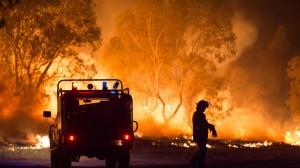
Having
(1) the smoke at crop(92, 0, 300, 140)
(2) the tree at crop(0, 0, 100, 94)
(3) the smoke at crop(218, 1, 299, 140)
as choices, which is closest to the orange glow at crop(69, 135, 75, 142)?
(2) the tree at crop(0, 0, 100, 94)

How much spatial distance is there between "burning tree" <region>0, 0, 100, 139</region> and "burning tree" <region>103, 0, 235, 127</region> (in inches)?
299

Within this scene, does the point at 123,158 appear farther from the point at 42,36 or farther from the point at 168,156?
the point at 42,36

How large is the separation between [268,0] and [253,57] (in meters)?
8.32

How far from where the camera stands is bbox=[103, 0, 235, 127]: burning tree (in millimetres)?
58031

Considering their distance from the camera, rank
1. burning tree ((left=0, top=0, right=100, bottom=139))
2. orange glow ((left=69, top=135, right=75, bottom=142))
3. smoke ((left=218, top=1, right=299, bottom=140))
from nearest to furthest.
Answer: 1. orange glow ((left=69, top=135, right=75, bottom=142))
2. burning tree ((left=0, top=0, right=100, bottom=139))
3. smoke ((left=218, top=1, right=299, bottom=140))

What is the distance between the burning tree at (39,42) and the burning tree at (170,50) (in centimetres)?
759

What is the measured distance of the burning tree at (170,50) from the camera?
190 ft

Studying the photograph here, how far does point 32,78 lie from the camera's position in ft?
168

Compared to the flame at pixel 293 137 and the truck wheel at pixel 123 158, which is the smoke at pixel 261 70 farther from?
the truck wheel at pixel 123 158

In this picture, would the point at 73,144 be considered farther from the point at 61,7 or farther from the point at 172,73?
the point at 172,73

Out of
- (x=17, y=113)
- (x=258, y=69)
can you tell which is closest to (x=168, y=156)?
(x=17, y=113)

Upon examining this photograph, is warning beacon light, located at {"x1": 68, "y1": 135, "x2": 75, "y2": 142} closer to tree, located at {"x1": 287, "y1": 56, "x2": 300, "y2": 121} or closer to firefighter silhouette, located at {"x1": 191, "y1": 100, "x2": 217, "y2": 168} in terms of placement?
firefighter silhouette, located at {"x1": 191, "y1": 100, "x2": 217, "y2": 168}

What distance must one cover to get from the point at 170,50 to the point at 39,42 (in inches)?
525

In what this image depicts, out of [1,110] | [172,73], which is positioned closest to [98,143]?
[1,110]
